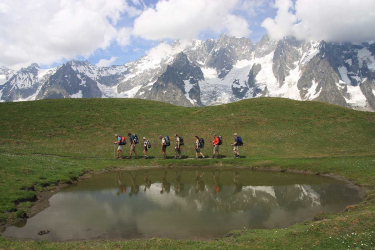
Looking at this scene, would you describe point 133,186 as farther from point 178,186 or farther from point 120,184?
point 178,186

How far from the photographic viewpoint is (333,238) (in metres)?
11.3

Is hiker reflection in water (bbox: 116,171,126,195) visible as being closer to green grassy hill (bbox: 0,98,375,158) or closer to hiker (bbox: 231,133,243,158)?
green grassy hill (bbox: 0,98,375,158)

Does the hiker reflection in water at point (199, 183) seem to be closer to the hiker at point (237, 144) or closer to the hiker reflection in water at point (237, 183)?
the hiker reflection in water at point (237, 183)

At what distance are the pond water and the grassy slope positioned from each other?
1471 mm

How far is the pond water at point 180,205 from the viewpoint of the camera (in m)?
14.0

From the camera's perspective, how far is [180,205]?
695 inches

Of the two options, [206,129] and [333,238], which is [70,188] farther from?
[206,129]

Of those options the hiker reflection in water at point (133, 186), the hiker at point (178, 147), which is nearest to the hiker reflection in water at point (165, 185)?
the hiker reflection in water at point (133, 186)

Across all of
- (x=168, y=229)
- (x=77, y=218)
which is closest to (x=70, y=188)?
(x=77, y=218)

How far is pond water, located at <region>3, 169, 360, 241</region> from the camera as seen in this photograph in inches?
550

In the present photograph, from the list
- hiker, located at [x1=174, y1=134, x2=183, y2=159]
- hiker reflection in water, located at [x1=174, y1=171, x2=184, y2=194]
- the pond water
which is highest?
hiker, located at [x1=174, y1=134, x2=183, y2=159]

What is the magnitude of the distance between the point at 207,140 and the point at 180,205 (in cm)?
2723

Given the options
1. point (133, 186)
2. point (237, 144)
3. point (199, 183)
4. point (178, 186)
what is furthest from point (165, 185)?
point (237, 144)

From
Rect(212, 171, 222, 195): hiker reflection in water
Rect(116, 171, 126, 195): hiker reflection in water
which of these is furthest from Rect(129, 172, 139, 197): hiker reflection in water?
Rect(212, 171, 222, 195): hiker reflection in water
